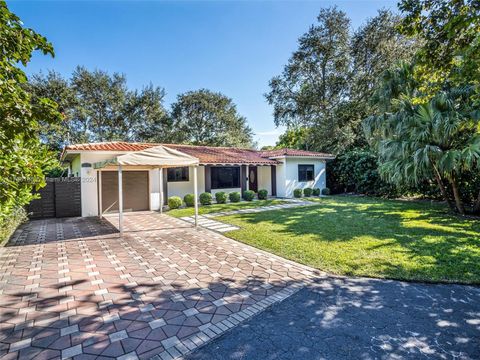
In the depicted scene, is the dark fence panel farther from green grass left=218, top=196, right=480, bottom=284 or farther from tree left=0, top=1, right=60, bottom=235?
tree left=0, top=1, right=60, bottom=235

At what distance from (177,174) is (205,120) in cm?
2044

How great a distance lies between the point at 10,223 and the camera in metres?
8.57

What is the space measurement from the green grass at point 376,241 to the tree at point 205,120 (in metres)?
24.7

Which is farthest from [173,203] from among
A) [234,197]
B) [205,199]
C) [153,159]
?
[153,159]

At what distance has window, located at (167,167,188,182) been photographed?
1612 cm

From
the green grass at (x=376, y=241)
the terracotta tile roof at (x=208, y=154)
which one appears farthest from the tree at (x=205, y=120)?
the green grass at (x=376, y=241)

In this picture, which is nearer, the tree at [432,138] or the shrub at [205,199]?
the tree at [432,138]

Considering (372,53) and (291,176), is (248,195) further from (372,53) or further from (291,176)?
(372,53)

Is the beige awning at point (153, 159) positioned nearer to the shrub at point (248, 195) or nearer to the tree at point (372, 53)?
the shrub at point (248, 195)

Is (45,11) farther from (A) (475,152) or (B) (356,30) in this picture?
(B) (356,30)

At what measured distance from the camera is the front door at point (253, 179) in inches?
809

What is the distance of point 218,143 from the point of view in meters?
35.3

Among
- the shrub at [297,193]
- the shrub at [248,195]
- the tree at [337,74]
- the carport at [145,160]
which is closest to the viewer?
the carport at [145,160]

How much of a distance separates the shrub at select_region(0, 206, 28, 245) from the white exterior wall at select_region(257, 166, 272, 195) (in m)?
14.8
